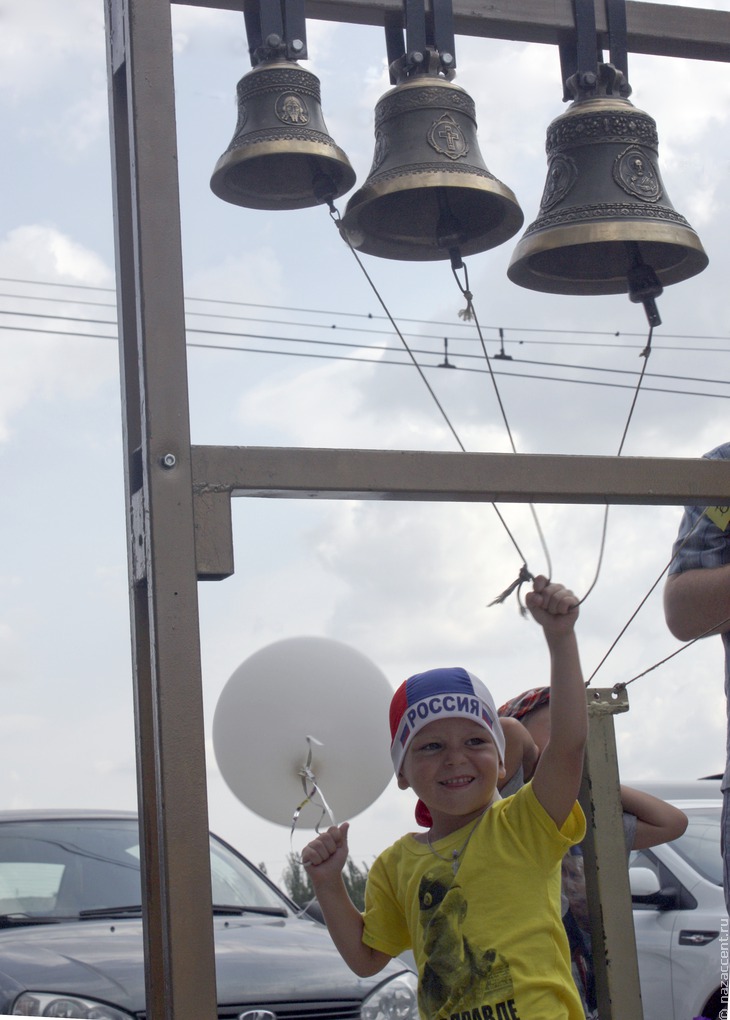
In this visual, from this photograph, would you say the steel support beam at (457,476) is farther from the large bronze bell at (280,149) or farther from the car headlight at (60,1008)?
the car headlight at (60,1008)

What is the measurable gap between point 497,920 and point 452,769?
26cm

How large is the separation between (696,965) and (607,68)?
4.26 metres

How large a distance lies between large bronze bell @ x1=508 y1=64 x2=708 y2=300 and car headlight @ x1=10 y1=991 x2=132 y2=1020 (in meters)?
2.21

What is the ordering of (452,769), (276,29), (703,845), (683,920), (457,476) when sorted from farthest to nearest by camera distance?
(703,845), (683,920), (276,29), (452,769), (457,476)

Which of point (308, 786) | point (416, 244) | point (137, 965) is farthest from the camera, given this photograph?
point (308, 786)

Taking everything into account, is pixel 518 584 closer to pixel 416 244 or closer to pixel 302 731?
pixel 416 244

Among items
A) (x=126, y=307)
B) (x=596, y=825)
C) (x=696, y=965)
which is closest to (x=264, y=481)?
(x=126, y=307)

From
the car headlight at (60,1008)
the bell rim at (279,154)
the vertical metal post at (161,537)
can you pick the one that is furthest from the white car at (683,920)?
the vertical metal post at (161,537)

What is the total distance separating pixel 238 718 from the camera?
4262mm

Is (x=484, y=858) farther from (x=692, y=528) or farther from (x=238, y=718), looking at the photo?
Result: (x=238, y=718)

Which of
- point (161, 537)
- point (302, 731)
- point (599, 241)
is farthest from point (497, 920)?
point (302, 731)

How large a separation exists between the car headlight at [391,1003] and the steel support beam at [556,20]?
270 centimetres

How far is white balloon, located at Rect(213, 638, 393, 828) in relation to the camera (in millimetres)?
4129

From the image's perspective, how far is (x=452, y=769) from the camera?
219 cm
